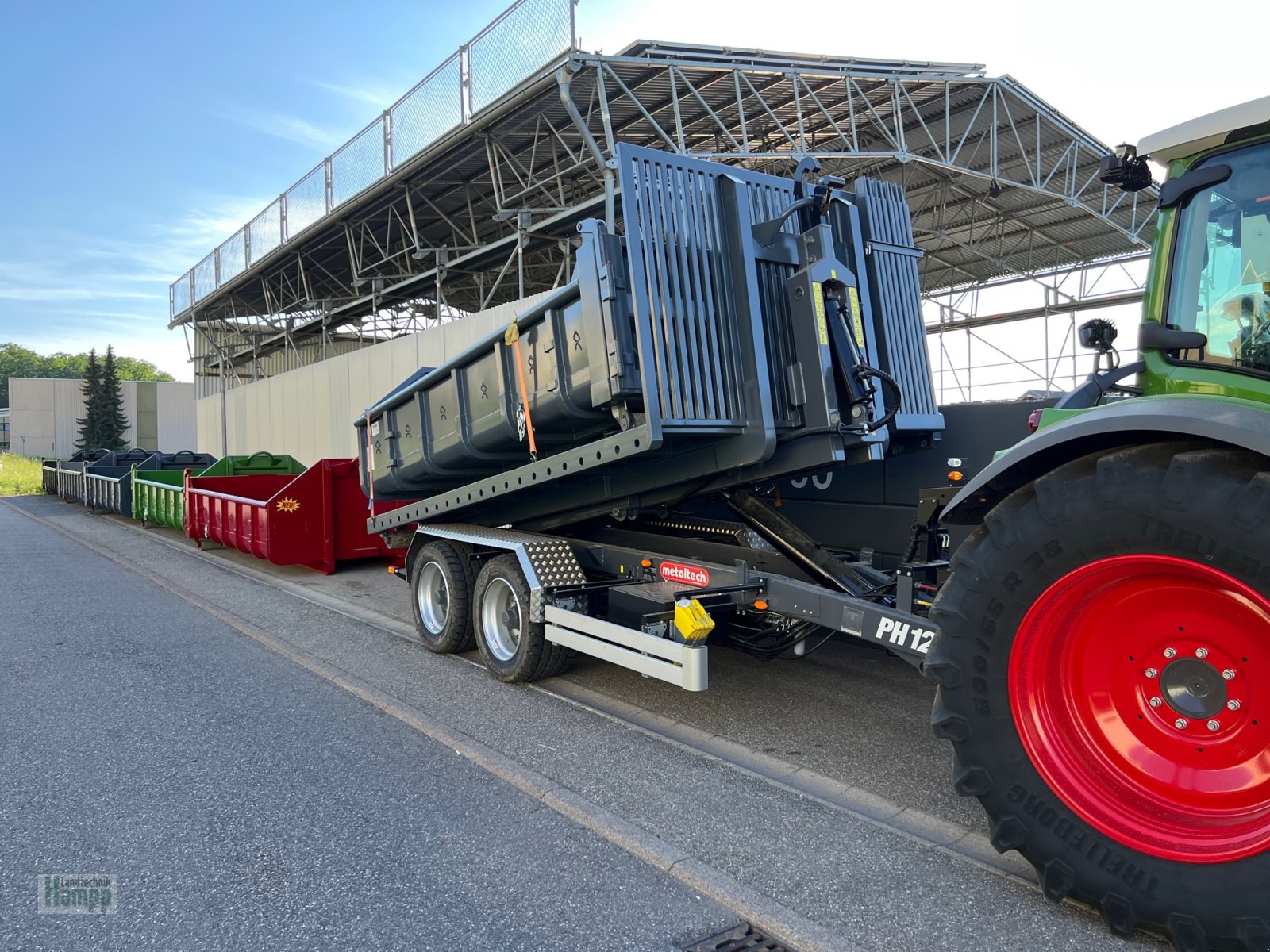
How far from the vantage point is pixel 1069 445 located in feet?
9.92

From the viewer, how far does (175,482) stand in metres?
17.3

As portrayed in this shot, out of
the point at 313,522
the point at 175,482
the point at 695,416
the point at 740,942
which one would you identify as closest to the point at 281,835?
the point at 740,942

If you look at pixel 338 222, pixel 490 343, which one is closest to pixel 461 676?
pixel 490 343

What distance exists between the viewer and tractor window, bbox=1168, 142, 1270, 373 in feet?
9.16

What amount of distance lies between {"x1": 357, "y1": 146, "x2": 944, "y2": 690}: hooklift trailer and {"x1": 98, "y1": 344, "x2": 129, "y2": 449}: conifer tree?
66239 millimetres

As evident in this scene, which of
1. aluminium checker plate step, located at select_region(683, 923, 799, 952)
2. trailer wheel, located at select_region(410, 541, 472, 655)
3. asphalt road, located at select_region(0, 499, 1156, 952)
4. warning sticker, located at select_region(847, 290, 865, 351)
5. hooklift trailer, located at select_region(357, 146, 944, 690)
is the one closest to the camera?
aluminium checker plate step, located at select_region(683, 923, 799, 952)

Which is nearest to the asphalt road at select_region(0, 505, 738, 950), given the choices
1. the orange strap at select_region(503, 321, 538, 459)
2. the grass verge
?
the orange strap at select_region(503, 321, 538, 459)

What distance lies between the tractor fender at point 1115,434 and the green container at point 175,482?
45.3 ft

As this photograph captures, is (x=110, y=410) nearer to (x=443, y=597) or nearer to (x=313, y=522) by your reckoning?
(x=313, y=522)

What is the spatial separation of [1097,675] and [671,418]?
2.31m

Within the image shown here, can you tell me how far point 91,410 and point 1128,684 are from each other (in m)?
72.3

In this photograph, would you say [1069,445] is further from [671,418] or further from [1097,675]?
[671,418]

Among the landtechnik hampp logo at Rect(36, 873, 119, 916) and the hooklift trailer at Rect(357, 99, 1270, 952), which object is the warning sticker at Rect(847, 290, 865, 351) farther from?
the landtechnik hampp logo at Rect(36, 873, 119, 916)

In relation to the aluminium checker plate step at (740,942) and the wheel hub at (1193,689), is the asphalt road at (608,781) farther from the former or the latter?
the wheel hub at (1193,689)
